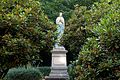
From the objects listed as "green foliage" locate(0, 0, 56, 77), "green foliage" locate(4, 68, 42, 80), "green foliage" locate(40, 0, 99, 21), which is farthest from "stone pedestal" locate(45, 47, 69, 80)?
"green foliage" locate(40, 0, 99, 21)

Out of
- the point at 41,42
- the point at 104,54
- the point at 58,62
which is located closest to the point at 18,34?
the point at 41,42

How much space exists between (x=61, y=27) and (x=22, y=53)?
34.5ft

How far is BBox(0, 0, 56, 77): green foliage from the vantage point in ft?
26.7

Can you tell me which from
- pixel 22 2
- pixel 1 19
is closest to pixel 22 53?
pixel 1 19

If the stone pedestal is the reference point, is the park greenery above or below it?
above

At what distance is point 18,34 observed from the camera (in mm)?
8453

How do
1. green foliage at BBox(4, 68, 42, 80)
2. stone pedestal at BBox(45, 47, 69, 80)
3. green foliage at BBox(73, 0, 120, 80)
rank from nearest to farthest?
green foliage at BBox(73, 0, 120, 80) < green foliage at BBox(4, 68, 42, 80) < stone pedestal at BBox(45, 47, 69, 80)

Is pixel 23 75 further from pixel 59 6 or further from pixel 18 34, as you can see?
pixel 59 6

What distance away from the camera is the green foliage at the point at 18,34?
26.7 ft

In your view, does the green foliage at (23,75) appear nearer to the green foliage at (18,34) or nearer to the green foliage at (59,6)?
the green foliage at (18,34)

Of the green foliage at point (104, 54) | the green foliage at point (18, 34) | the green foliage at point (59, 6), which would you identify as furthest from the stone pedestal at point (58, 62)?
the green foliage at point (59, 6)

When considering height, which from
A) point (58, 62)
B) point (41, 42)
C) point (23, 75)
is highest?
point (41, 42)

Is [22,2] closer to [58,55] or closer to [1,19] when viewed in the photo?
[1,19]

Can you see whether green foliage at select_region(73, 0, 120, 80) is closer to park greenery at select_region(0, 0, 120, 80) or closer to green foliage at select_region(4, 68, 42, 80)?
park greenery at select_region(0, 0, 120, 80)
